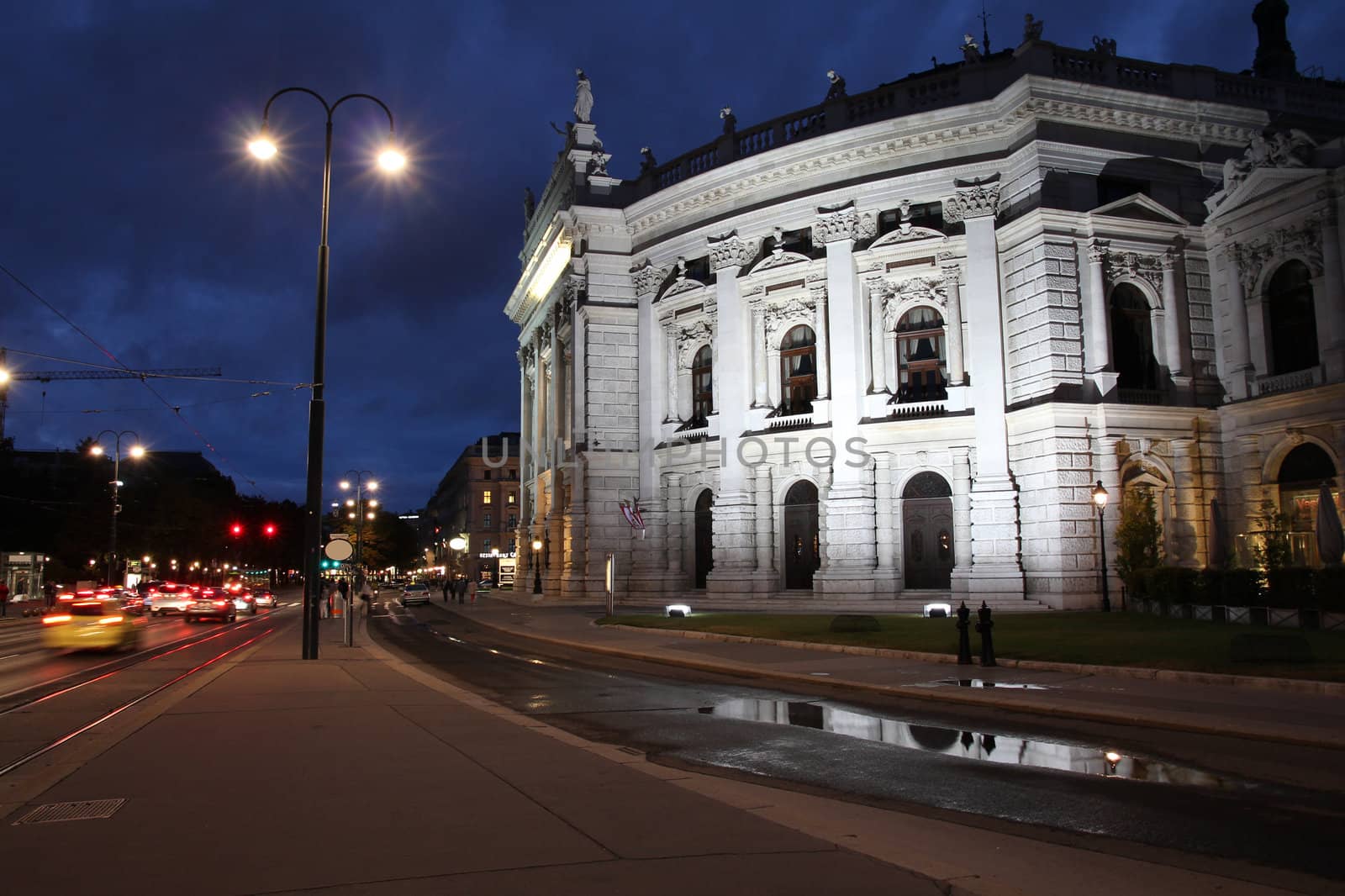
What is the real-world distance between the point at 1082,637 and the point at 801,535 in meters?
20.3

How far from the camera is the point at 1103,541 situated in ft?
106

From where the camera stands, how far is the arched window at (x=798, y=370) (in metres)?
44.8

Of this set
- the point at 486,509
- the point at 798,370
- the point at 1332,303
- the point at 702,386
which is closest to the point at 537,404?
the point at 702,386

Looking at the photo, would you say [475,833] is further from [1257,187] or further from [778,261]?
[778,261]

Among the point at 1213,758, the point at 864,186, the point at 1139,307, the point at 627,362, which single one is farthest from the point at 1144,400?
the point at 1213,758

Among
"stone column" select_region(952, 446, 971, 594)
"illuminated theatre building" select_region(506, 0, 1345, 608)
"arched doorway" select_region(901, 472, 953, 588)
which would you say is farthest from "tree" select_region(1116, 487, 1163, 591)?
"arched doorway" select_region(901, 472, 953, 588)

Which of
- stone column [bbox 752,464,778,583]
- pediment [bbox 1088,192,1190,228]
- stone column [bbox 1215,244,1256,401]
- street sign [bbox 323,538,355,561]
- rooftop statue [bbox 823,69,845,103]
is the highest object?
rooftop statue [bbox 823,69,845,103]

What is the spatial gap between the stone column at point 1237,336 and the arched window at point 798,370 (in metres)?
16.1

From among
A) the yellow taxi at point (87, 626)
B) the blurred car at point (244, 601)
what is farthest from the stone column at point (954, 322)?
the blurred car at point (244, 601)

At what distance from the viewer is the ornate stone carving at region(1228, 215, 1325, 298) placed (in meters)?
33.8

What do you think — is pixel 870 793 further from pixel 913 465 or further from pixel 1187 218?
pixel 1187 218

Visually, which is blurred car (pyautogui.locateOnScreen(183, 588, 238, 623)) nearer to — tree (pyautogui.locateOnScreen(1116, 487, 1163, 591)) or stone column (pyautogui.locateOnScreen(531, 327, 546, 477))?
stone column (pyautogui.locateOnScreen(531, 327, 546, 477))

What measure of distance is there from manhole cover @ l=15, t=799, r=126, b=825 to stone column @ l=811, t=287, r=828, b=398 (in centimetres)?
3649

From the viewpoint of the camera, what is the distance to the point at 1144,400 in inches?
1446
